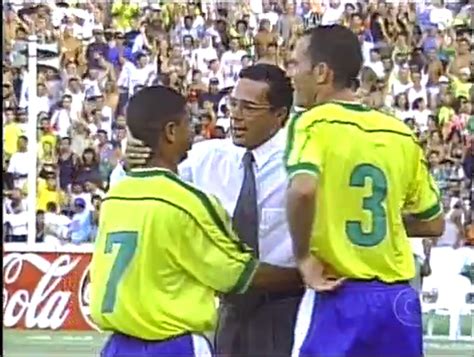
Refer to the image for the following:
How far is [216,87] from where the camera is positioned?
11461mm

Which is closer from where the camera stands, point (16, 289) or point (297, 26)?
point (16, 289)

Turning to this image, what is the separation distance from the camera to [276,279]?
4.10 metres

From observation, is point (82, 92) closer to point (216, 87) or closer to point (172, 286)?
point (216, 87)

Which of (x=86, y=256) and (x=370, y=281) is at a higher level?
(x=370, y=281)

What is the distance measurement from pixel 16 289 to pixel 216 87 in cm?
257

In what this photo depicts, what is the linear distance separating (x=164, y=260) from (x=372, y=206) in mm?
666

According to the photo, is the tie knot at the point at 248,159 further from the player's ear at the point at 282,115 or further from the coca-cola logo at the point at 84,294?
the coca-cola logo at the point at 84,294

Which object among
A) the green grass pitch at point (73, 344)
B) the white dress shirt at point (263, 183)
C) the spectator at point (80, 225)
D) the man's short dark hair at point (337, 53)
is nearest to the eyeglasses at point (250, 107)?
the white dress shirt at point (263, 183)

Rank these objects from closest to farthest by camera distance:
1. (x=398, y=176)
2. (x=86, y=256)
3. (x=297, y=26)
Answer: (x=398, y=176), (x=86, y=256), (x=297, y=26)

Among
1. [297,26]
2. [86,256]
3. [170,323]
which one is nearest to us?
[170,323]

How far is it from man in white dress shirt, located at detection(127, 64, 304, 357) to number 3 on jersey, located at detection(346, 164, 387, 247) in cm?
49

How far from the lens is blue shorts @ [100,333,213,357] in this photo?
365 cm

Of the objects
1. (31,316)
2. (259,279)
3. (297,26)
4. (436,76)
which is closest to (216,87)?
(297,26)

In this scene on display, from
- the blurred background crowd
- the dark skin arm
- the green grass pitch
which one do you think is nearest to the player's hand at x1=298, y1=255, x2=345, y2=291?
the dark skin arm
